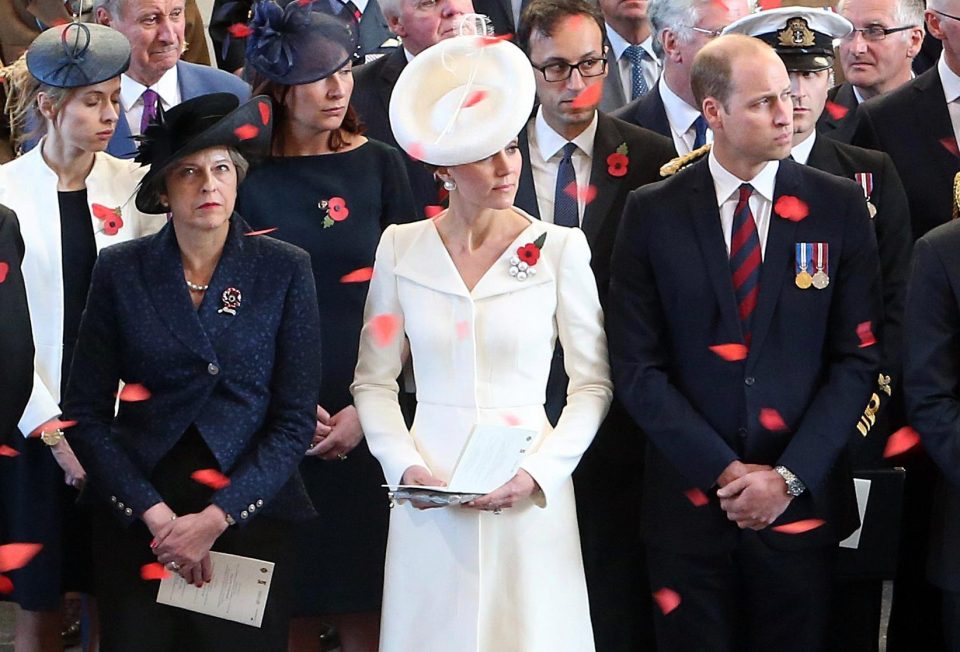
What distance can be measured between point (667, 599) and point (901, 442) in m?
0.88

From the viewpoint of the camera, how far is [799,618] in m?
3.71

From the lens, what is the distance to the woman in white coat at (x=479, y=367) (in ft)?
11.7

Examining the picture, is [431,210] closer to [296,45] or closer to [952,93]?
[296,45]

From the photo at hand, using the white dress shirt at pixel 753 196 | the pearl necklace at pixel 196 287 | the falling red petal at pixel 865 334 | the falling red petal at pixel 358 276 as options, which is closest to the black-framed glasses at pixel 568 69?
the white dress shirt at pixel 753 196

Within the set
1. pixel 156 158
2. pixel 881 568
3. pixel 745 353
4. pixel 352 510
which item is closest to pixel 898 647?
pixel 881 568

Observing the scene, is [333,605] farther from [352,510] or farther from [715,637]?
[715,637]

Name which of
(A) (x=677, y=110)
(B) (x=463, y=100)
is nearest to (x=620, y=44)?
(A) (x=677, y=110)

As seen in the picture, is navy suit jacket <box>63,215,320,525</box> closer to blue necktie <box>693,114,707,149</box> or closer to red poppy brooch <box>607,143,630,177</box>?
red poppy brooch <box>607,143,630,177</box>

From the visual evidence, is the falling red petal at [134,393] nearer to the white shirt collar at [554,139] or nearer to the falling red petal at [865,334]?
the white shirt collar at [554,139]

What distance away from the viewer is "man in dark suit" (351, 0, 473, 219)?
4.71 metres

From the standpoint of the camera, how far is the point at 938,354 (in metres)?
3.58

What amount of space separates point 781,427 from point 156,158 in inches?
59.3

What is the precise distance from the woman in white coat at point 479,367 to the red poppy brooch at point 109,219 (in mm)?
783

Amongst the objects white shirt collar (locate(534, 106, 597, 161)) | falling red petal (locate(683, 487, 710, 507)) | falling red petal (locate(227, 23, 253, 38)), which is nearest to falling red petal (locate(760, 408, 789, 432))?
falling red petal (locate(683, 487, 710, 507))
